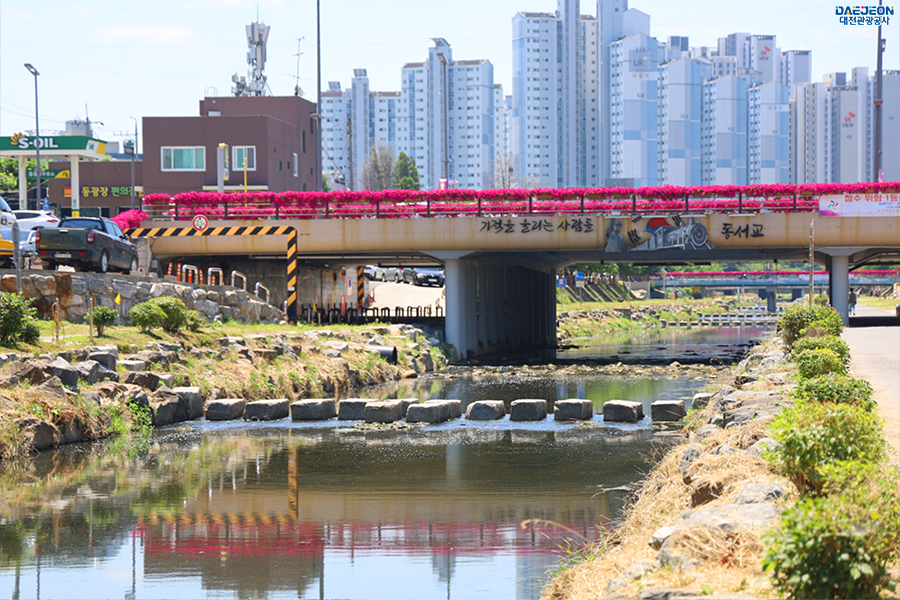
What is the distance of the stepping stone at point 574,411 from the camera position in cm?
2183

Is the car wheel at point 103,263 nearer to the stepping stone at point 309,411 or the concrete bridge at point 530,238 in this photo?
the concrete bridge at point 530,238

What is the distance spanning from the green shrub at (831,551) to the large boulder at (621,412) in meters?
15.2

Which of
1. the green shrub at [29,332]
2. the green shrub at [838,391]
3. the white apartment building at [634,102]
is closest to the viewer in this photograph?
the green shrub at [838,391]

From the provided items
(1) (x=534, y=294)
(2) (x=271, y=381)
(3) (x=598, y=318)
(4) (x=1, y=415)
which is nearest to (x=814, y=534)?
(4) (x=1, y=415)

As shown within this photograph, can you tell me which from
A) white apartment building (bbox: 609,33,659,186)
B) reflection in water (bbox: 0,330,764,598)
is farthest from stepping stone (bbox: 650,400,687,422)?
white apartment building (bbox: 609,33,659,186)

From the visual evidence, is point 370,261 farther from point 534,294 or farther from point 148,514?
point 148,514

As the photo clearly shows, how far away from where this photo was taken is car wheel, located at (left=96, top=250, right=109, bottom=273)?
3061 centimetres

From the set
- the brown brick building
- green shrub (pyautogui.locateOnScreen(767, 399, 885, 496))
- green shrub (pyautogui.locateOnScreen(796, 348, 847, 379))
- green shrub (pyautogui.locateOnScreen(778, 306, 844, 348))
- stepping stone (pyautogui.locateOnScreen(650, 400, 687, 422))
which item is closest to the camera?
green shrub (pyautogui.locateOnScreen(767, 399, 885, 496))

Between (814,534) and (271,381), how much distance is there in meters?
20.8

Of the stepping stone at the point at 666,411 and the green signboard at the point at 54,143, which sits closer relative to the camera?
the stepping stone at the point at 666,411

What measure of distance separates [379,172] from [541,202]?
329 ft

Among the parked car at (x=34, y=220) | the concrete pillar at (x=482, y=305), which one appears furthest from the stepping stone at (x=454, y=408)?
the parked car at (x=34, y=220)

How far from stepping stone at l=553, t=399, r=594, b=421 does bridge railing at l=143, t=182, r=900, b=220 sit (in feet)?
61.0

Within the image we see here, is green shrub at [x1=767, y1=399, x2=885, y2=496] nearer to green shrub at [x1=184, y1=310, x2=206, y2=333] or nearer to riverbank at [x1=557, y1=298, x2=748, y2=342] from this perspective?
green shrub at [x1=184, y1=310, x2=206, y2=333]
